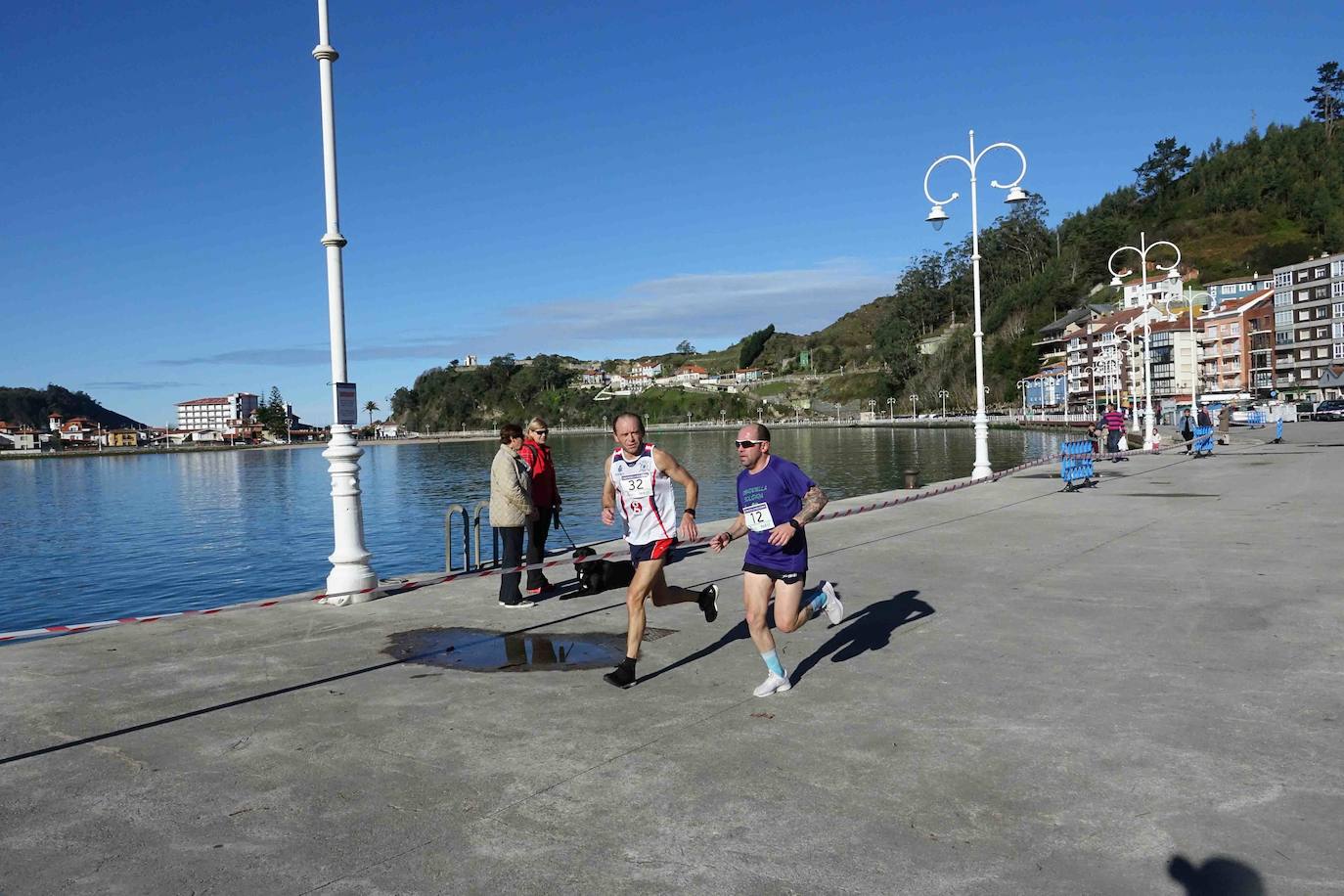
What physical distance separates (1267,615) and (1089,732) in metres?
3.90

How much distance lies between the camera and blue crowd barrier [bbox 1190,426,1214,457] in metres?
31.2

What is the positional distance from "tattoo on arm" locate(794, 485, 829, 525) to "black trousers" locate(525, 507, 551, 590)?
4.55m

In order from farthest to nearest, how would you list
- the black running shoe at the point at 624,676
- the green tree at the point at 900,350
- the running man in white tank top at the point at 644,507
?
the green tree at the point at 900,350 → the running man in white tank top at the point at 644,507 → the black running shoe at the point at 624,676

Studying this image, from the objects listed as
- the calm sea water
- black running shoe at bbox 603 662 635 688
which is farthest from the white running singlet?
the calm sea water

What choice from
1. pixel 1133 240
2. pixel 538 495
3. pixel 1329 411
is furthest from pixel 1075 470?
pixel 1133 240

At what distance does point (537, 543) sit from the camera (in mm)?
10523

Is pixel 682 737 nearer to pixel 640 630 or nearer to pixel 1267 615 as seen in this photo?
pixel 640 630

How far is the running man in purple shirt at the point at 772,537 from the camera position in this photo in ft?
19.9

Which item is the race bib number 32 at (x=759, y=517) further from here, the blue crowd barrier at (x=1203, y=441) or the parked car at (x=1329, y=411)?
the parked car at (x=1329, y=411)

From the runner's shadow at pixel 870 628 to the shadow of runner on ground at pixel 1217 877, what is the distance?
3.04 meters

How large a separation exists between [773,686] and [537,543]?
16.4 ft

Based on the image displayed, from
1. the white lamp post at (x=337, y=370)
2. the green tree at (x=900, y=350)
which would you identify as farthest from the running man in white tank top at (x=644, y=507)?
the green tree at (x=900, y=350)

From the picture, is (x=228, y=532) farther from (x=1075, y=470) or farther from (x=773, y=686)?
(x=773, y=686)

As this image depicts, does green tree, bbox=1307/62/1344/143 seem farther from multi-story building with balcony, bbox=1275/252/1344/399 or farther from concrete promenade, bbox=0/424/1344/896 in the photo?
concrete promenade, bbox=0/424/1344/896
